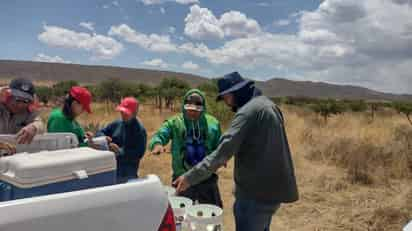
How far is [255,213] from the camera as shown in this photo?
8.58ft

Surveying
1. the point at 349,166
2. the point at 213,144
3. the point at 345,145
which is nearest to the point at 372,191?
Result: the point at 349,166

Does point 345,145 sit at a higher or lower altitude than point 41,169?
lower

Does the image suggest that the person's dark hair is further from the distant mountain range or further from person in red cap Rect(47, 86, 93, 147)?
the distant mountain range

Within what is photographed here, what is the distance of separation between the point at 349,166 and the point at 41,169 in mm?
7241

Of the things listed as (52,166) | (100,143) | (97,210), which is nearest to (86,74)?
(100,143)

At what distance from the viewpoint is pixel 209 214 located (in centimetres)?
237

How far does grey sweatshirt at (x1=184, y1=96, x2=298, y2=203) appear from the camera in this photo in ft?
8.14

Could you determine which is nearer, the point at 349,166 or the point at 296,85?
the point at 349,166

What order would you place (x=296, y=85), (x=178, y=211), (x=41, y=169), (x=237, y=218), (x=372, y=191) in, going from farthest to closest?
(x=296, y=85), (x=372, y=191), (x=237, y=218), (x=178, y=211), (x=41, y=169)

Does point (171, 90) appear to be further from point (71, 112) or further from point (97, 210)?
point (97, 210)

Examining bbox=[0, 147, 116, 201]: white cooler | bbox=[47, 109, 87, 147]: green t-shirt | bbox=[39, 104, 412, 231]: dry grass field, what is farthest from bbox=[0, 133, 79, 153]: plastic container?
bbox=[39, 104, 412, 231]: dry grass field

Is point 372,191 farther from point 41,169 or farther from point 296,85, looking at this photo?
point 296,85

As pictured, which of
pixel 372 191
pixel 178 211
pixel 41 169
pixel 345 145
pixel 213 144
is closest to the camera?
A: pixel 41 169

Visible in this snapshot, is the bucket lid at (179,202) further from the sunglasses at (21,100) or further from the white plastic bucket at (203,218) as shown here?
the sunglasses at (21,100)
